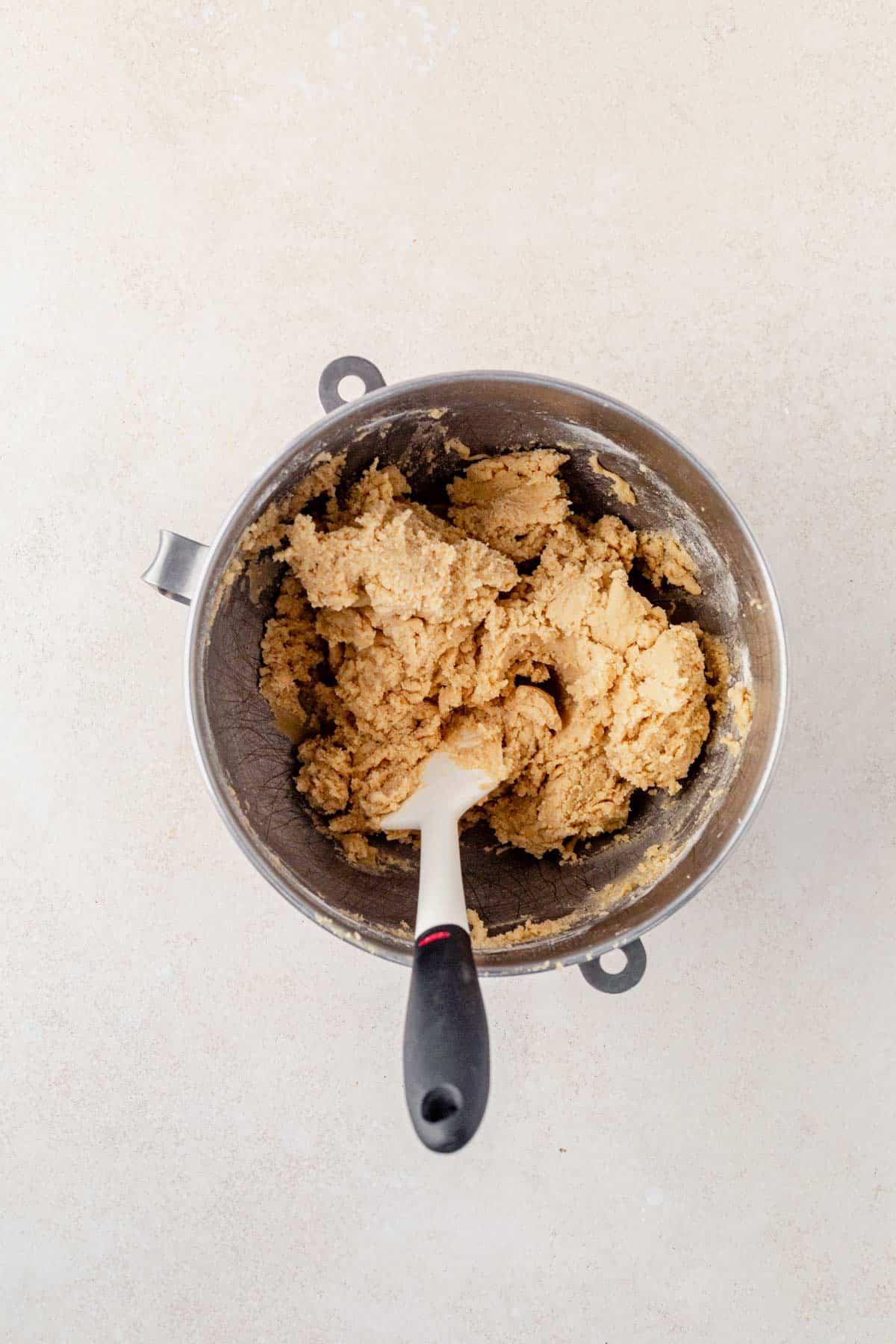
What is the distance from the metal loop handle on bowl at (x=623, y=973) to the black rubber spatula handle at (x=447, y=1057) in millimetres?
316

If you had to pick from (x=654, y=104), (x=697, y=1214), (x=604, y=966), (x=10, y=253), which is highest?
(x=654, y=104)

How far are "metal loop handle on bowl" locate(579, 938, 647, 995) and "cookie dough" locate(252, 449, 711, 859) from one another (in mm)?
166

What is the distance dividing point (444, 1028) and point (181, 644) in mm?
797

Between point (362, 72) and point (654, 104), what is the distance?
0.46 meters

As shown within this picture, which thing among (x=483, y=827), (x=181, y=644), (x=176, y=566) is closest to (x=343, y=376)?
(x=176, y=566)

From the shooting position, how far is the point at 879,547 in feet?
5.20

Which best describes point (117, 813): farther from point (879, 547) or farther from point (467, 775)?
point (879, 547)

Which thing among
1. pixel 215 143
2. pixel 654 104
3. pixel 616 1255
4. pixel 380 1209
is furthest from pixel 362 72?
pixel 616 1255

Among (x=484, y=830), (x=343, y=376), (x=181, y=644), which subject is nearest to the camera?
(x=343, y=376)

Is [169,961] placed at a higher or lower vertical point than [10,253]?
lower

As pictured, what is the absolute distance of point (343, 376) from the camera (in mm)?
1269

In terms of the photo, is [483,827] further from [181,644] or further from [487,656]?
[181,644]

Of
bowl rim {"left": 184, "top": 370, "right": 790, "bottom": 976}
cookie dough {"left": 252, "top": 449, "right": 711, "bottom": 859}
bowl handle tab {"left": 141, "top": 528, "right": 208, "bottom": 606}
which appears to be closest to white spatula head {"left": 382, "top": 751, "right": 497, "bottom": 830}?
cookie dough {"left": 252, "top": 449, "right": 711, "bottom": 859}

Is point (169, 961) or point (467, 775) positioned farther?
point (169, 961)
